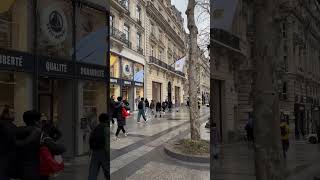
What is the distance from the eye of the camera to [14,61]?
8.16 feet

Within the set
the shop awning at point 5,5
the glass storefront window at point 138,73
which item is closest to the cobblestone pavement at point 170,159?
the glass storefront window at point 138,73

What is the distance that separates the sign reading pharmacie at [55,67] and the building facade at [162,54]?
42.8 inches

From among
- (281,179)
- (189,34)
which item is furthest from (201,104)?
(281,179)

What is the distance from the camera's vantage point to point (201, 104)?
4.71 metres

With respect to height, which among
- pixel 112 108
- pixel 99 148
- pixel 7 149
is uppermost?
pixel 112 108

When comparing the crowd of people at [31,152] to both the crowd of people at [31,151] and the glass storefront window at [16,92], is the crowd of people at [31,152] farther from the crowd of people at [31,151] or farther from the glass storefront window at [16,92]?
the glass storefront window at [16,92]

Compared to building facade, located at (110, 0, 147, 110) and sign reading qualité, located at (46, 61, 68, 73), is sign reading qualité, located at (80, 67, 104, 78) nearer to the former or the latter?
building facade, located at (110, 0, 147, 110)

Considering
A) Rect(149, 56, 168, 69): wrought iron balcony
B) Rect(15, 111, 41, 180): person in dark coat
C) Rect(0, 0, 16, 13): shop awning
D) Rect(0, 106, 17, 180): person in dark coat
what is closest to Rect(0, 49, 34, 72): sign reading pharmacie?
Rect(0, 0, 16, 13): shop awning

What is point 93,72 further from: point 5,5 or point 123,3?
point 5,5

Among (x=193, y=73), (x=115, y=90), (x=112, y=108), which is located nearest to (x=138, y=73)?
(x=115, y=90)

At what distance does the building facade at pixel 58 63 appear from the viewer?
2.55 metres

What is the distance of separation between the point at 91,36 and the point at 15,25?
4.76 feet

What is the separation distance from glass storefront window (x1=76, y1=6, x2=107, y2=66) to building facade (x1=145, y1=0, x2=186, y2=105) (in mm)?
453

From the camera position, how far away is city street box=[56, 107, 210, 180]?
4922 mm
